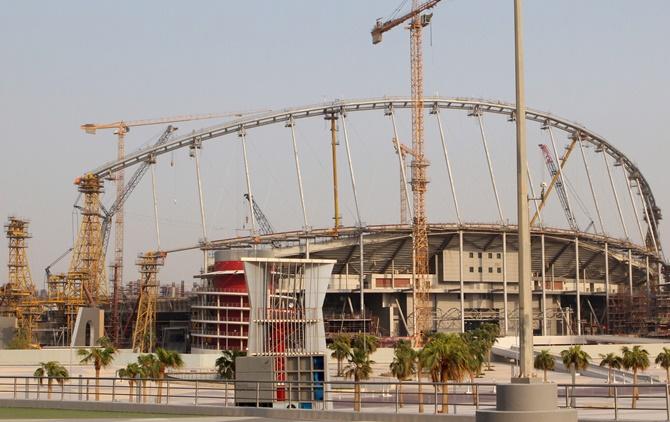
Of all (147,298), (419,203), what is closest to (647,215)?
(419,203)

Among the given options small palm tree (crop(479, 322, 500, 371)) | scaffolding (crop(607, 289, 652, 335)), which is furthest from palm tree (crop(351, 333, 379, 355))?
scaffolding (crop(607, 289, 652, 335))

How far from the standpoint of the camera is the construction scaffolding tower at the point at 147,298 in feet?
461

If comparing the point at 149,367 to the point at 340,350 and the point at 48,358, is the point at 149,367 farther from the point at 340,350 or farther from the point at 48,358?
the point at 48,358

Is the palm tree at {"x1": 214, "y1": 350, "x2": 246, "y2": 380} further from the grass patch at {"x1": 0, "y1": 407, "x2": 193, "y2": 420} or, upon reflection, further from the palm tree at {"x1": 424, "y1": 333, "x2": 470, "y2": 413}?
the grass patch at {"x1": 0, "y1": 407, "x2": 193, "y2": 420}

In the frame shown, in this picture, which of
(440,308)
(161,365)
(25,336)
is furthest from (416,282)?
(161,365)

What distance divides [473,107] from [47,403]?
114m

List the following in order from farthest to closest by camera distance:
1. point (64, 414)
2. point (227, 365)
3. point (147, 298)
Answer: point (147, 298)
point (227, 365)
point (64, 414)

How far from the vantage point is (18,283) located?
5640 inches

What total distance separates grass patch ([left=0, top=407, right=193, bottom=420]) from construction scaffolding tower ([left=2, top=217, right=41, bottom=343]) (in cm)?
11501

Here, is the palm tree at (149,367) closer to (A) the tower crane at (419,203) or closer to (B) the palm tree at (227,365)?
(B) the palm tree at (227,365)

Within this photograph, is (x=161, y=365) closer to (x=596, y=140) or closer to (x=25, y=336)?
(x=25, y=336)

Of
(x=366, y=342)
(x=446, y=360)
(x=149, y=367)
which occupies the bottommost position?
(x=149, y=367)

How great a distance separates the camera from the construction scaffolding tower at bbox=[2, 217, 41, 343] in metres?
142

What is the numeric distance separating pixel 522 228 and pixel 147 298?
127 m
